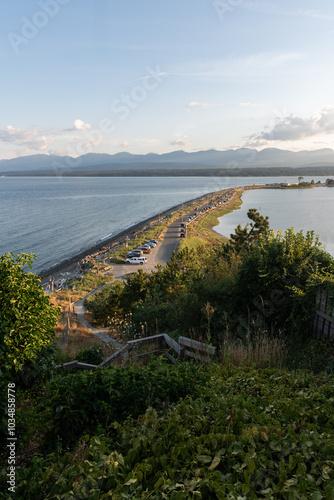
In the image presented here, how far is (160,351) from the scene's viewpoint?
6.42m

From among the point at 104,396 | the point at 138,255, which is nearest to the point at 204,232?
the point at 138,255

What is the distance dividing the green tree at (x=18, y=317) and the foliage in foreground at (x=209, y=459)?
6.45ft

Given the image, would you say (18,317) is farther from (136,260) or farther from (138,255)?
(138,255)

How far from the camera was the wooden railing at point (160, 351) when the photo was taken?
5.55 metres

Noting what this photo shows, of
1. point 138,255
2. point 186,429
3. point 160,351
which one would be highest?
point 186,429

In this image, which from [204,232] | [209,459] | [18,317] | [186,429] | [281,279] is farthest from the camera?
[204,232]

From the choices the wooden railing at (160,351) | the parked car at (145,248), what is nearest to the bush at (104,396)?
the wooden railing at (160,351)

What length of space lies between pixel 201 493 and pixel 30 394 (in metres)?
3.71

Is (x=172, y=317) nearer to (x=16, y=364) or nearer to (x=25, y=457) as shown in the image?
(x=16, y=364)

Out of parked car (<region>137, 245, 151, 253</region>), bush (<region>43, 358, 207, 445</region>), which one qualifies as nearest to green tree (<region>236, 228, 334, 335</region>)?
bush (<region>43, 358, 207, 445</region>)

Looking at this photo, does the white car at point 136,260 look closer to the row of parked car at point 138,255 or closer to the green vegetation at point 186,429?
the row of parked car at point 138,255

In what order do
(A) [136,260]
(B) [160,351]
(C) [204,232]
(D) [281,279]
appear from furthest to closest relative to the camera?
(C) [204,232] < (A) [136,260] < (D) [281,279] < (B) [160,351]

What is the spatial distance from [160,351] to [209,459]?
403cm

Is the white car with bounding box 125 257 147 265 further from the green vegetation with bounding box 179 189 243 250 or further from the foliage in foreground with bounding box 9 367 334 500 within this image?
the foliage in foreground with bounding box 9 367 334 500
